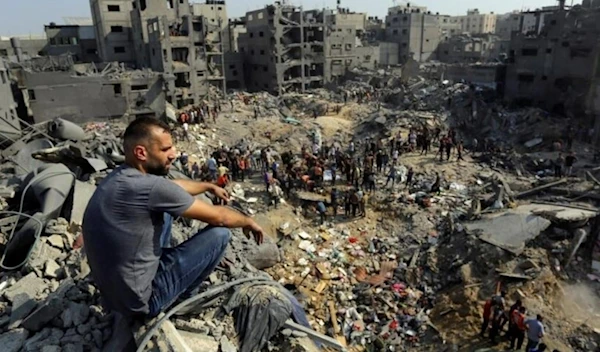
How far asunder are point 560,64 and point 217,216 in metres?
32.0

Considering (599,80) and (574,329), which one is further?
(599,80)

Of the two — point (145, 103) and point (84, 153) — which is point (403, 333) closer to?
point (84, 153)

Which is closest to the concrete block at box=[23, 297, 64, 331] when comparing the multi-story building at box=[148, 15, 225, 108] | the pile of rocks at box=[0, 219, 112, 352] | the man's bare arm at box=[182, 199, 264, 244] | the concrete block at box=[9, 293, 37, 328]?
the pile of rocks at box=[0, 219, 112, 352]

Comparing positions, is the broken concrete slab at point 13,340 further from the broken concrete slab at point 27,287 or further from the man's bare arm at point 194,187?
the man's bare arm at point 194,187

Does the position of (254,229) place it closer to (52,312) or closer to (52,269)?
(52,312)

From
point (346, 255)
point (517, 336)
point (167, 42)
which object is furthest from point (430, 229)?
point (167, 42)

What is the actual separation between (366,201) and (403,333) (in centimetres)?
721

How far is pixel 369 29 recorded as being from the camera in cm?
6694

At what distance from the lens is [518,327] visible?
8.08 m

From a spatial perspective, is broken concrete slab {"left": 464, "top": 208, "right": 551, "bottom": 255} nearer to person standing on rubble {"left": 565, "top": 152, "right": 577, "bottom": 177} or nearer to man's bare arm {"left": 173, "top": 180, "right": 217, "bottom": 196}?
person standing on rubble {"left": 565, "top": 152, "right": 577, "bottom": 177}

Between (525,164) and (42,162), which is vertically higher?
(42,162)

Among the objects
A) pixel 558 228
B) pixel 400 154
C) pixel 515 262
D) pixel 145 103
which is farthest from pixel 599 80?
pixel 145 103

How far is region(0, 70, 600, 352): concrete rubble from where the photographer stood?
3.71 m

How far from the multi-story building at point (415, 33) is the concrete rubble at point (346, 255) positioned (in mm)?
38603
